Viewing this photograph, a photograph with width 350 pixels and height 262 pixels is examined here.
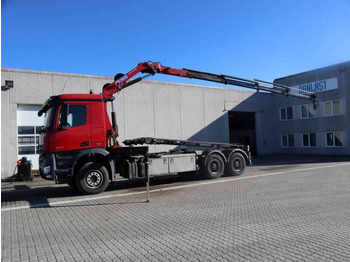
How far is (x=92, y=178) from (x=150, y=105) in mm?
11647

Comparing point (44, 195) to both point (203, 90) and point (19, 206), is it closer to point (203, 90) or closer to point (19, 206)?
point (19, 206)

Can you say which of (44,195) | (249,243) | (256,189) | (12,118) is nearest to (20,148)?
(12,118)

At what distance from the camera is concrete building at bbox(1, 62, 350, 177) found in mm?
17859

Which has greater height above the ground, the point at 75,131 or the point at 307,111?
the point at 307,111

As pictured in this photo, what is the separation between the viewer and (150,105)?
22.2 m

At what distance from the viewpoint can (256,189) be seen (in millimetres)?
10945

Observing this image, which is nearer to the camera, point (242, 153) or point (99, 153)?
point (99, 153)

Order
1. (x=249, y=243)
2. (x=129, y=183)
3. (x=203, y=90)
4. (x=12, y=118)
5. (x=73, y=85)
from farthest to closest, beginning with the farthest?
(x=203, y=90) → (x=73, y=85) → (x=12, y=118) → (x=129, y=183) → (x=249, y=243)

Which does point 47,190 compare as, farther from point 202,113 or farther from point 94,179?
point 202,113

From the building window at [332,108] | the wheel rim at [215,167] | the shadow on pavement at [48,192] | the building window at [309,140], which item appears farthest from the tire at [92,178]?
the building window at [309,140]

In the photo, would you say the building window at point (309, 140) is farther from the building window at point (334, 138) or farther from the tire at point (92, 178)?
the tire at point (92, 178)

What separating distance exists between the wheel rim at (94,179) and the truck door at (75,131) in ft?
3.16

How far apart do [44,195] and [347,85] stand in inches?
977

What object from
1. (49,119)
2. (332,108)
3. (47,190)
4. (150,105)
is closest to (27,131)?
(47,190)
